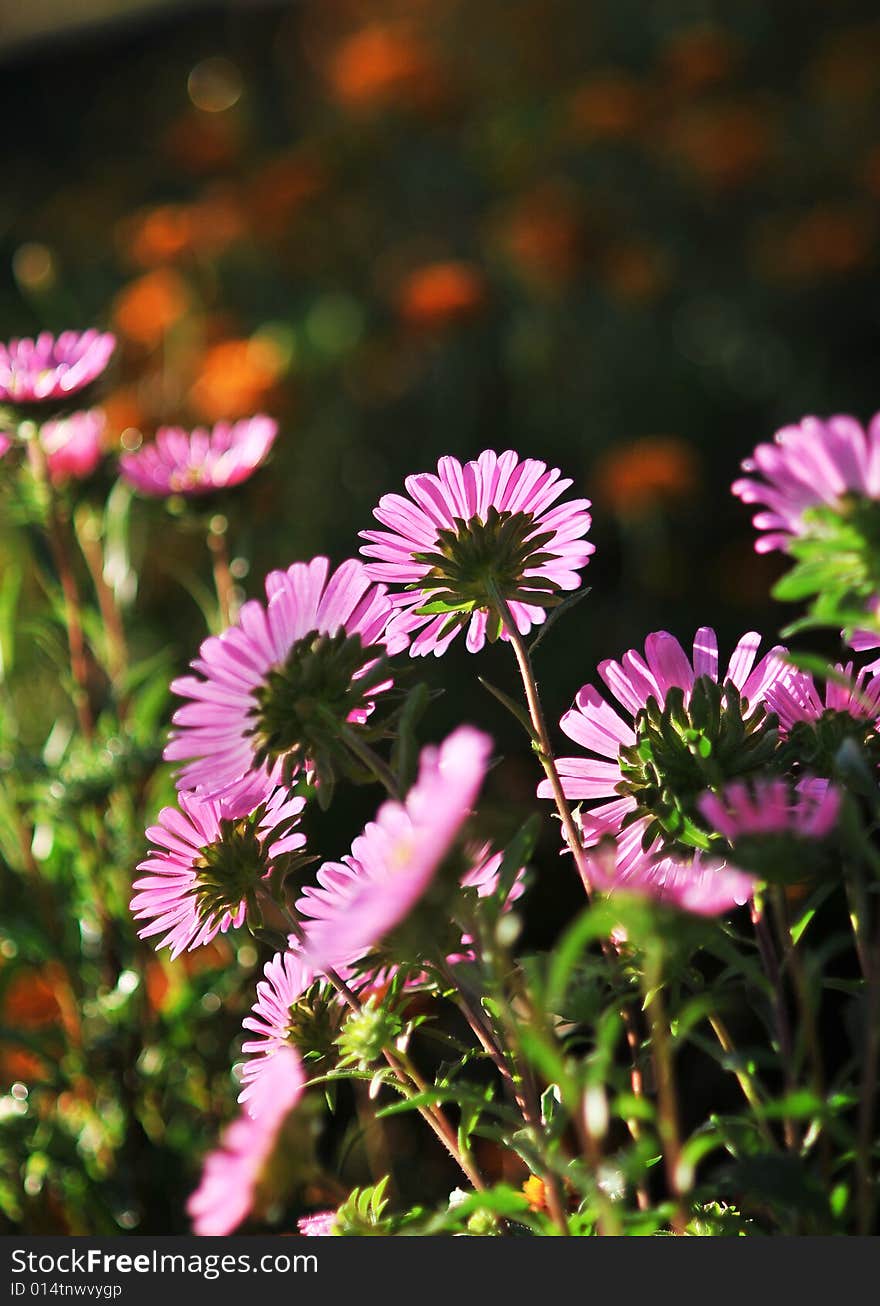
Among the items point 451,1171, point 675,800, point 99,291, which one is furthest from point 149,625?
point 675,800

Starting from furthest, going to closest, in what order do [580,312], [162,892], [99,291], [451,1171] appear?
[99,291], [580,312], [451,1171], [162,892]

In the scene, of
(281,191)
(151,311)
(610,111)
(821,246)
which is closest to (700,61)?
(610,111)

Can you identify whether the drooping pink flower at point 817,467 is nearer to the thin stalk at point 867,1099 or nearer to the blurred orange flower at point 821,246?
the thin stalk at point 867,1099

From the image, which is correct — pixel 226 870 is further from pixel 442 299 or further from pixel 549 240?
pixel 549 240

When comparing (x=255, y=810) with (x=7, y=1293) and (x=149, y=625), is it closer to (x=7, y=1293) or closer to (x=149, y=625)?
(x=7, y=1293)

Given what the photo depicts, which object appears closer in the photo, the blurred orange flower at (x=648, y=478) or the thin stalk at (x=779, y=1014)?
the thin stalk at (x=779, y=1014)

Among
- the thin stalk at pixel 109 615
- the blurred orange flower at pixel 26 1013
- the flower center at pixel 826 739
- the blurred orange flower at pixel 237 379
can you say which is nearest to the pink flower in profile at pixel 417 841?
the flower center at pixel 826 739
